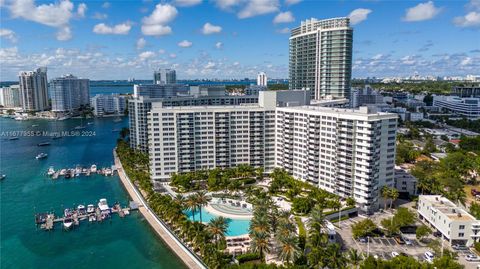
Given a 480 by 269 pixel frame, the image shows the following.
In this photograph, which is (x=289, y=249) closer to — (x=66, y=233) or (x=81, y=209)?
(x=66, y=233)

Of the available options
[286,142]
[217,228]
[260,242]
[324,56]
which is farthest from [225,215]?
[324,56]

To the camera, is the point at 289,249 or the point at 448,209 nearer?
the point at 289,249

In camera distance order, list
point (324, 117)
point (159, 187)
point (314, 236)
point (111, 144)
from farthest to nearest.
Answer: point (111, 144), point (159, 187), point (324, 117), point (314, 236)

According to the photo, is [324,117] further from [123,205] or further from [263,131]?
[123,205]

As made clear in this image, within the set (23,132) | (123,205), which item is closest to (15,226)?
(123,205)

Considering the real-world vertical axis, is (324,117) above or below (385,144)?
above

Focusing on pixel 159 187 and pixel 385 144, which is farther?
pixel 159 187

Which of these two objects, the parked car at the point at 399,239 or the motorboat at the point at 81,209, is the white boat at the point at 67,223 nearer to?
the motorboat at the point at 81,209
